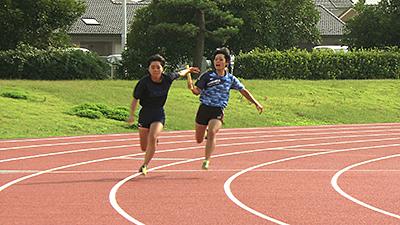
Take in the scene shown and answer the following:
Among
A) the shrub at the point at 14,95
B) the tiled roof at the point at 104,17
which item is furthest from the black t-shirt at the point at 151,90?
the tiled roof at the point at 104,17

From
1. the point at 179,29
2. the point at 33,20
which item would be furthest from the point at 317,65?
the point at 33,20

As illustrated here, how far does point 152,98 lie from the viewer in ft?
30.8

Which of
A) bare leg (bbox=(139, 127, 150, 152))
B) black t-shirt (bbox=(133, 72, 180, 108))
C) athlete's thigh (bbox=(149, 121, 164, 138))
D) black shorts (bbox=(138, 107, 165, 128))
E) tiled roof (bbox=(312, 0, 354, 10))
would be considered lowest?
bare leg (bbox=(139, 127, 150, 152))

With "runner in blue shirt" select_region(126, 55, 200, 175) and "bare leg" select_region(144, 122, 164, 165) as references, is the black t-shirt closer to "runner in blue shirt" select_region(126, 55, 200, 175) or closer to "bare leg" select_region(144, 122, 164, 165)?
"runner in blue shirt" select_region(126, 55, 200, 175)

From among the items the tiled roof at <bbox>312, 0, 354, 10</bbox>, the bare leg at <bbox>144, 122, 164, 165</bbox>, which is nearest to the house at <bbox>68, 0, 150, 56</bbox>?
the tiled roof at <bbox>312, 0, 354, 10</bbox>

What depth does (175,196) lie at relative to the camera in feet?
28.7

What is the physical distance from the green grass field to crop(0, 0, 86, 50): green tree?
6.11m

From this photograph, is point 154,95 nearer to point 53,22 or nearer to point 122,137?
point 122,137

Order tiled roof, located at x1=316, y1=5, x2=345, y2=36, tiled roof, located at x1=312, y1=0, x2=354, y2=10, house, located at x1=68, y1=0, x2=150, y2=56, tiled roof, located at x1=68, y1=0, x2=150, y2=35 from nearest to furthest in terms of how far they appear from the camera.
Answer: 1. house, located at x1=68, y1=0, x2=150, y2=56
2. tiled roof, located at x1=68, y1=0, x2=150, y2=35
3. tiled roof, located at x1=316, y1=5, x2=345, y2=36
4. tiled roof, located at x1=312, y1=0, x2=354, y2=10

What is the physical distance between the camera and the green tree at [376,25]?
122 feet

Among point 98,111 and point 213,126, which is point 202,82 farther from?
point 98,111

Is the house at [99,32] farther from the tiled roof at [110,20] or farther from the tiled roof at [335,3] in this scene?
the tiled roof at [335,3]

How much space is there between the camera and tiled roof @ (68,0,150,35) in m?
57.9

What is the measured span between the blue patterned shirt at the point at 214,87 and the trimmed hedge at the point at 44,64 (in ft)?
61.9
